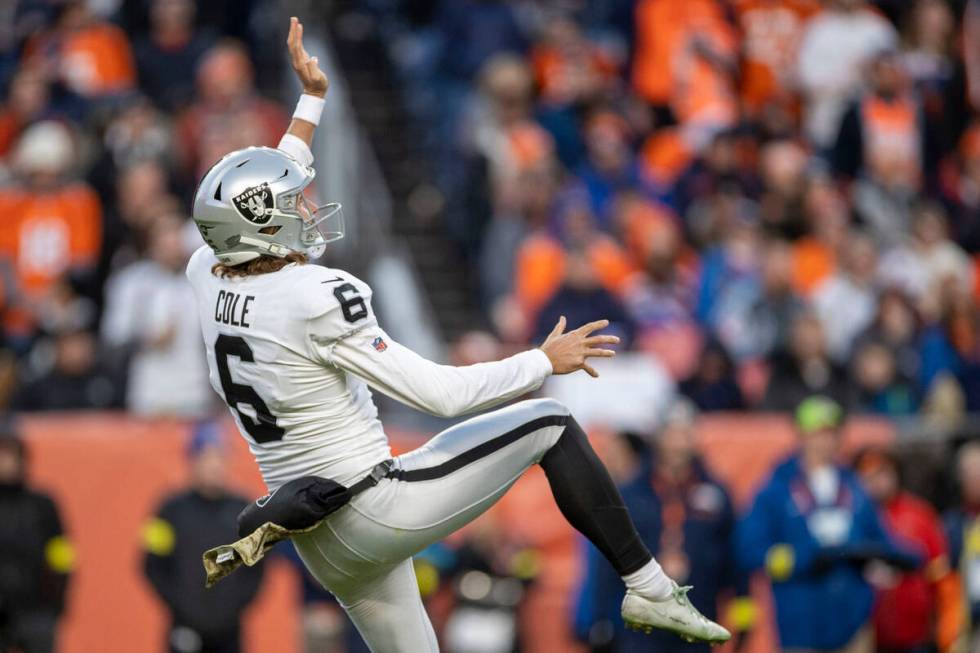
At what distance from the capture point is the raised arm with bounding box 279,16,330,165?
6434 mm

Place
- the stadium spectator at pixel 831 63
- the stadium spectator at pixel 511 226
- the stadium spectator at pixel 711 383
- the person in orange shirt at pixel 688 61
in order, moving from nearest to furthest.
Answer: the stadium spectator at pixel 711 383 → the stadium spectator at pixel 511 226 → the person in orange shirt at pixel 688 61 → the stadium spectator at pixel 831 63

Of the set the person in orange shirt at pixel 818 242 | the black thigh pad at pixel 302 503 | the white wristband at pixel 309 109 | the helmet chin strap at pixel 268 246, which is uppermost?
the white wristband at pixel 309 109

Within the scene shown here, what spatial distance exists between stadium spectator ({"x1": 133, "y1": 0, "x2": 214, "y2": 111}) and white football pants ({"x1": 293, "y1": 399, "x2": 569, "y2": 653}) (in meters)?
8.09

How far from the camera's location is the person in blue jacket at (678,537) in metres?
9.36

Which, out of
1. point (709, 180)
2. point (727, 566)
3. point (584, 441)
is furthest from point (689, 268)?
point (584, 441)

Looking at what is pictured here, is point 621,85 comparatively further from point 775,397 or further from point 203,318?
point 203,318

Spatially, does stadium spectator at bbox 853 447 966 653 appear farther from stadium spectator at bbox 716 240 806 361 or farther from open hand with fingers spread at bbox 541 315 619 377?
open hand with fingers spread at bbox 541 315 619 377

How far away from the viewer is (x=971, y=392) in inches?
465

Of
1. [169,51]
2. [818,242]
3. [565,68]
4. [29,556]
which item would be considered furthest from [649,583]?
[169,51]

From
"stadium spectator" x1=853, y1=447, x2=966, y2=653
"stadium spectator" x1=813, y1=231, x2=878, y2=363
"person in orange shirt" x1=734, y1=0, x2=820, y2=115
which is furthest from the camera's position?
"person in orange shirt" x1=734, y1=0, x2=820, y2=115

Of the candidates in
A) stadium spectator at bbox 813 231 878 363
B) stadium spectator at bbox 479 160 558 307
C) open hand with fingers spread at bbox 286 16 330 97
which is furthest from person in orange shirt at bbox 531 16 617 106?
open hand with fingers spread at bbox 286 16 330 97

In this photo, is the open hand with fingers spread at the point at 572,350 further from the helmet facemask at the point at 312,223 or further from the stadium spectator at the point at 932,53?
the stadium spectator at the point at 932,53

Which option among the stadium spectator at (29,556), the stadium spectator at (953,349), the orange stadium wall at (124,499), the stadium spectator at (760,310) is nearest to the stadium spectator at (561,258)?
the stadium spectator at (760,310)

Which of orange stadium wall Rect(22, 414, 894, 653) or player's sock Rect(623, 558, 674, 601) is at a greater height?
player's sock Rect(623, 558, 674, 601)
